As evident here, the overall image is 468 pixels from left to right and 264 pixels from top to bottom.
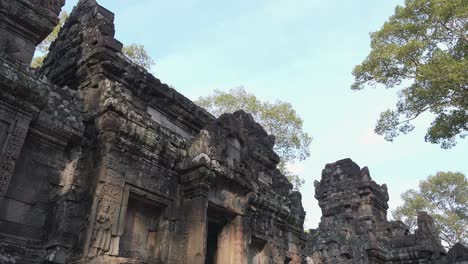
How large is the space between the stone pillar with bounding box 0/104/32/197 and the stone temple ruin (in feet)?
0.04

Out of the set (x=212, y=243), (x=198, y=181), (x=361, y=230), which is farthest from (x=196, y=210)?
(x=361, y=230)

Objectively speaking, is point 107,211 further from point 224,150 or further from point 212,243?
point 212,243

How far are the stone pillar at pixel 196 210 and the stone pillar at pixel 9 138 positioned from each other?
9.28 feet

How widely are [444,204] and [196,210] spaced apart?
35719 mm

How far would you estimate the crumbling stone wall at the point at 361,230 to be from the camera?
1444cm

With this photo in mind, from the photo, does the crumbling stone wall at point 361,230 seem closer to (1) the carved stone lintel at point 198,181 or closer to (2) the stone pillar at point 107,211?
(1) the carved stone lintel at point 198,181

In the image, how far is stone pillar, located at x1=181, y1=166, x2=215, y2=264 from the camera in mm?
6887

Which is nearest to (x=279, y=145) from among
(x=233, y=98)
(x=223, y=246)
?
(x=233, y=98)

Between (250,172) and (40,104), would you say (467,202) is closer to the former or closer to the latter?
(250,172)

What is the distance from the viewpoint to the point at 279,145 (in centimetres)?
2522

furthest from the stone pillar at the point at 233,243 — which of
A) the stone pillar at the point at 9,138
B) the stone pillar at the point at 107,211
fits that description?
the stone pillar at the point at 9,138

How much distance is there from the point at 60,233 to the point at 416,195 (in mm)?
38179

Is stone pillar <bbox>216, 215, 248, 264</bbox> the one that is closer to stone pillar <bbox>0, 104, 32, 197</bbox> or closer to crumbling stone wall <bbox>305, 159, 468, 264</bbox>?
stone pillar <bbox>0, 104, 32, 197</bbox>

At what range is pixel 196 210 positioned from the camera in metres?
7.16
